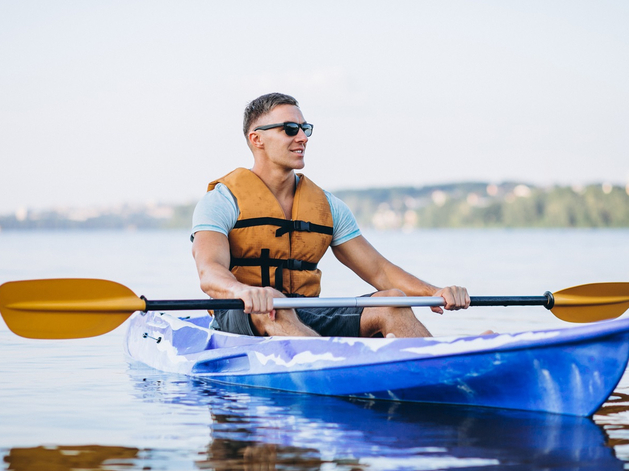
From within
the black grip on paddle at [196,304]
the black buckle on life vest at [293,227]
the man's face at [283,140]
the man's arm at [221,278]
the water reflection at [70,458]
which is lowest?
→ the water reflection at [70,458]

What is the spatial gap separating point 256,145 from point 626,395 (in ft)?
8.53

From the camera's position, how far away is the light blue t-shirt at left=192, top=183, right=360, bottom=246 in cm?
475

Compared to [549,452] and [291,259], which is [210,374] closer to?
[291,259]

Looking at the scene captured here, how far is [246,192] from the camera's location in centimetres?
496

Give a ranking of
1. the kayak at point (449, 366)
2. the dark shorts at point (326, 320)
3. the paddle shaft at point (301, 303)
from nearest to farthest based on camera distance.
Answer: the kayak at point (449, 366), the paddle shaft at point (301, 303), the dark shorts at point (326, 320)

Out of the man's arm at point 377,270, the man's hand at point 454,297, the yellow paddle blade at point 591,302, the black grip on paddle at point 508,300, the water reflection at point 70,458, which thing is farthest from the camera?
the yellow paddle blade at point 591,302

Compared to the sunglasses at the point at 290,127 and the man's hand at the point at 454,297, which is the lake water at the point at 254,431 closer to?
the man's hand at the point at 454,297

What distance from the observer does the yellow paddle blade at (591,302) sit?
5160 mm

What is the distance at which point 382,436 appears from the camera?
3.76 m

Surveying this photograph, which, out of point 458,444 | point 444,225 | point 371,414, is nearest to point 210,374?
point 371,414

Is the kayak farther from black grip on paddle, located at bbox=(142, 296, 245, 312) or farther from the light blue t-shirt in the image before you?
the light blue t-shirt

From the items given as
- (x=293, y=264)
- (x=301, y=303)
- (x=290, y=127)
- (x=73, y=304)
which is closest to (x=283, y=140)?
(x=290, y=127)

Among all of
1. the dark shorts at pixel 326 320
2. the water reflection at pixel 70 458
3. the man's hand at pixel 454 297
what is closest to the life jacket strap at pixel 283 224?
the dark shorts at pixel 326 320

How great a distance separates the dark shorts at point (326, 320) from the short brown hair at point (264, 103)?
116cm
